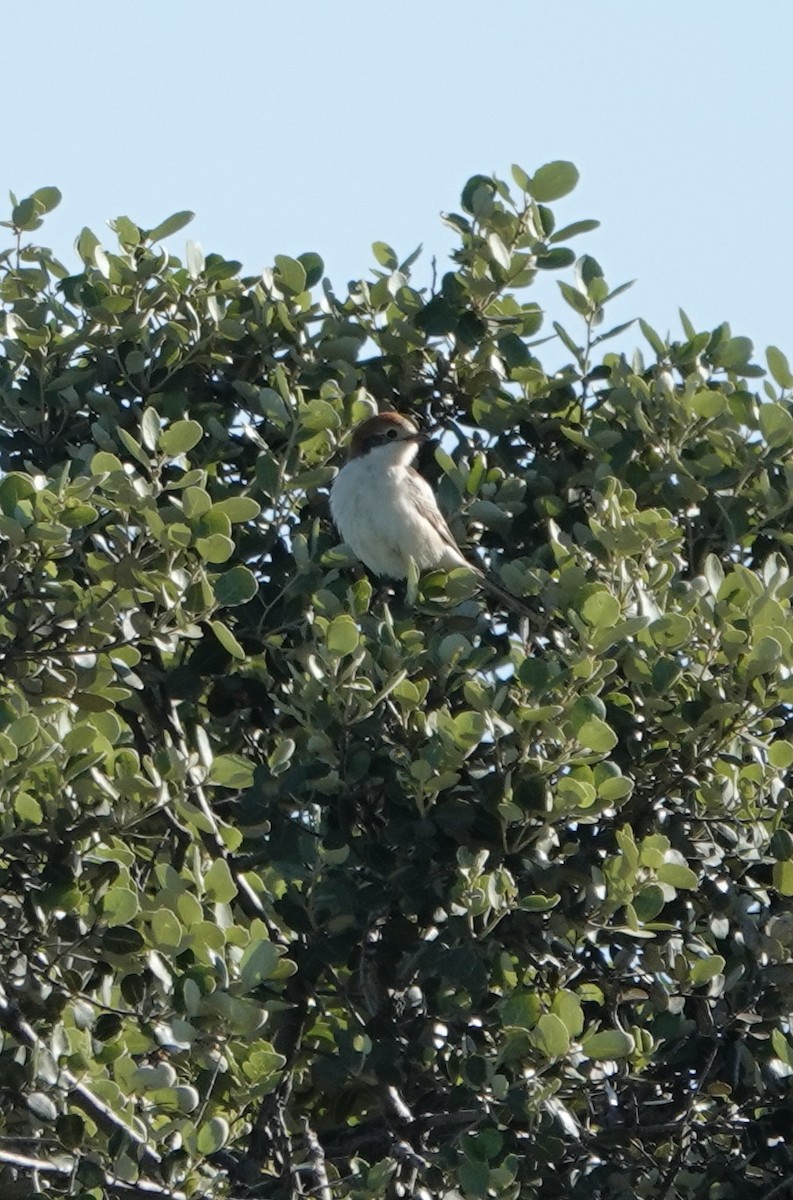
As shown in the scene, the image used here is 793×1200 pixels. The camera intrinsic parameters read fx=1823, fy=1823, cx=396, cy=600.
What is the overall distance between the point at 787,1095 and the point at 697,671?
3.65 feet

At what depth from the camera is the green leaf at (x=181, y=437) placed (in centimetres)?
476

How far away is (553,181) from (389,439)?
4.66 feet

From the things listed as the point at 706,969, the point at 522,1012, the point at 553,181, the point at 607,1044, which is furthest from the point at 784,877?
the point at 553,181

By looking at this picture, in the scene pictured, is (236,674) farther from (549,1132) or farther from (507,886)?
(549,1132)

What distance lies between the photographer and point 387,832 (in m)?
4.61

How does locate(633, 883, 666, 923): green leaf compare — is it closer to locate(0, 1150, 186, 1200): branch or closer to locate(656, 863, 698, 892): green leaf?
locate(656, 863, 698, 892): green leaf

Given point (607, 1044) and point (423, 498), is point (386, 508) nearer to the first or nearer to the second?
point (423, 498)

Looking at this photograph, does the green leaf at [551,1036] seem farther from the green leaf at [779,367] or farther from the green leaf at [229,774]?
the green leaf at [779,367]

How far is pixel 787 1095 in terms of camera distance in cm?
468

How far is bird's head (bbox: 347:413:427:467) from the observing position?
6422mm

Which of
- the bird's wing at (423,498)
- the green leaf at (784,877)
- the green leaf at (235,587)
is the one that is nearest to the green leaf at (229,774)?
the green leaf at (235,587)

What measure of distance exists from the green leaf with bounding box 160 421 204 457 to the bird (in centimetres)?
204

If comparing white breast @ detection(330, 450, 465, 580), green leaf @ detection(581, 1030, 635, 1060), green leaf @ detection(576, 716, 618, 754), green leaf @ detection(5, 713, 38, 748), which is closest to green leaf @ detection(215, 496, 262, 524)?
green leaf @ detection(5, 713, 38, 748)

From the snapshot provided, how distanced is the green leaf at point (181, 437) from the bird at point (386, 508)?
2.04m
